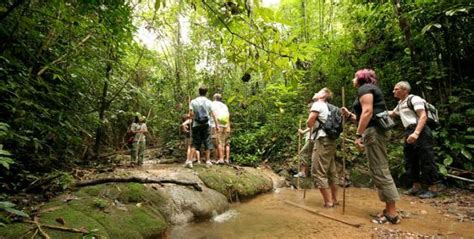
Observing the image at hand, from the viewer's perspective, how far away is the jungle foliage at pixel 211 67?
98.3 inches

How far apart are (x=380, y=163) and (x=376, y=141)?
0.34m

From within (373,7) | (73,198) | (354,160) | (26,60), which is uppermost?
(373,7)

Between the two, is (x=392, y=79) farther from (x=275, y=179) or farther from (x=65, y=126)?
(x=65, y=126)

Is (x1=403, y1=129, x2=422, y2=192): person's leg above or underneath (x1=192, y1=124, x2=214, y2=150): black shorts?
underneath

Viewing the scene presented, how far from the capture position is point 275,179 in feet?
28.4

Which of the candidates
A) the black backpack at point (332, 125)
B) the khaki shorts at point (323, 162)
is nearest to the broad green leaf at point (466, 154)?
the black backpack at point (332, 125)

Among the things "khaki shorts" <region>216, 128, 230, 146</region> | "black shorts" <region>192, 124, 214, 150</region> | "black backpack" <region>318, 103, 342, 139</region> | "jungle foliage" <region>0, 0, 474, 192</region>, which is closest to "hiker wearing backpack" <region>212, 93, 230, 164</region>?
"khaki shorts" <region>216, 128, 230, 146</region>

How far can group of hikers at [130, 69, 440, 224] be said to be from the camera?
184 inches

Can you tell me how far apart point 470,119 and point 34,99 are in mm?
8587

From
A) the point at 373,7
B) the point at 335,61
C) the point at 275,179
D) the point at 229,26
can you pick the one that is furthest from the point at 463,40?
the point at 229,26

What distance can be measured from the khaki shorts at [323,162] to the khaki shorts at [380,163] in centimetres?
87

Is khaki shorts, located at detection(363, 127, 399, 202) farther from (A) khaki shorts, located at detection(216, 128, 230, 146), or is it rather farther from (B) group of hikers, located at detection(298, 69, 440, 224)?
(A) khaki shorts, located at detection(216, 128, 230, 146)

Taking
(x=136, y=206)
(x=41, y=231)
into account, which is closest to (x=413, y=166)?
(x=136, y=206)

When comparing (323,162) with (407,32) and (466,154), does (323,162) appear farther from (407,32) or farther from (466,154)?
(407,32)
